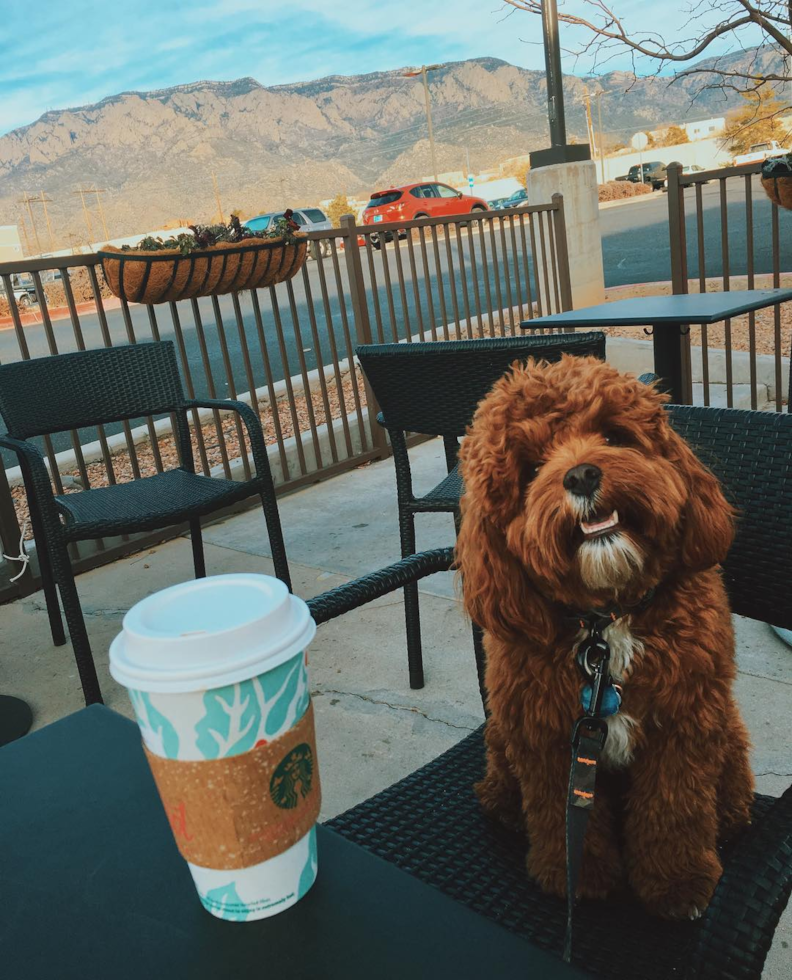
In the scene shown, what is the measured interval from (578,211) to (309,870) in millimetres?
9892

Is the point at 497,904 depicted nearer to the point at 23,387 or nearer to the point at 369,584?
the point at 369,584

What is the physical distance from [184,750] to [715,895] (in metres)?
0.54

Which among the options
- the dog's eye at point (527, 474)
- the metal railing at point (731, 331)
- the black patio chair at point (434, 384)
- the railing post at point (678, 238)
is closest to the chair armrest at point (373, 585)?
the dog's eye at point (527, 474)

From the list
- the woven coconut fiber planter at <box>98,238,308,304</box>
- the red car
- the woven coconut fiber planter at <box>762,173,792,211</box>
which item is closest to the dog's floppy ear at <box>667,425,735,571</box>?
the woven coconut fiber planter at <box>762,173,792,211</box>

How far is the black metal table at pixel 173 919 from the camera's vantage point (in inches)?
27.2

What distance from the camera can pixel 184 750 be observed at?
67 centimetres

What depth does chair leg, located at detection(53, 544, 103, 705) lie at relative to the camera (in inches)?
111

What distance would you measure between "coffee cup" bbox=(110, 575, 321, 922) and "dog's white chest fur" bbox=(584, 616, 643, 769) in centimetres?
71

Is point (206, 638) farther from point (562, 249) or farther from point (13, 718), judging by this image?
point (562, 249)

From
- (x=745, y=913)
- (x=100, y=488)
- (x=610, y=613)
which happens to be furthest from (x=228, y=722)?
(x=100, y=488)

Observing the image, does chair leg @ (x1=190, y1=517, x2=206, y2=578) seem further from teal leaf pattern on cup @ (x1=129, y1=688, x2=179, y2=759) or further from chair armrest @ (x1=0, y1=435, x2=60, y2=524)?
teal leaf pattern on cup @ (x1=129, y1=688, x2=179, y2=759)

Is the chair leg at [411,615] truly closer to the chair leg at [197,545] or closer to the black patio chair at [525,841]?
the chair leg at [197,545]

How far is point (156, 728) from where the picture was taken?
68cm

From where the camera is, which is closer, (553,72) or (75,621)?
(75,621)
